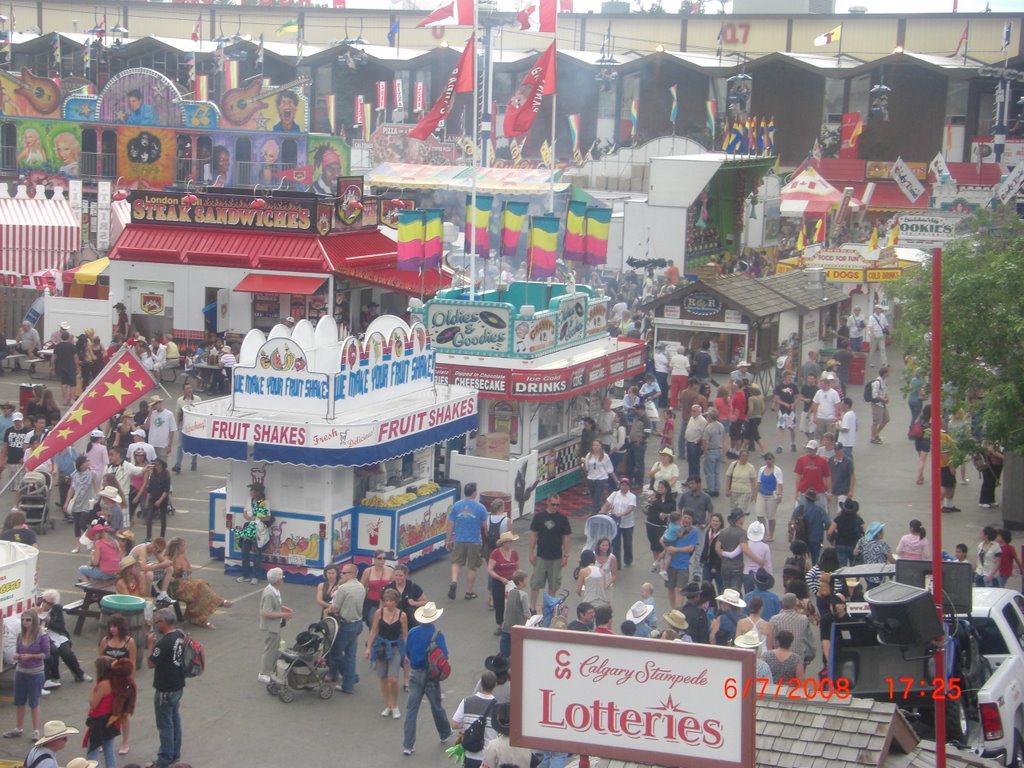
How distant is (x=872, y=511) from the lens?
64.3ft

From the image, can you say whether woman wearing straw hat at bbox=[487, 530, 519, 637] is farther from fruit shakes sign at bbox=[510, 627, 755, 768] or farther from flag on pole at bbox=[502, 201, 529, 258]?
flag on pole at bbox=[502, 201, 529, 258]

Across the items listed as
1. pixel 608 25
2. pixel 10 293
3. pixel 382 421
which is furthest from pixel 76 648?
pixel 608 25

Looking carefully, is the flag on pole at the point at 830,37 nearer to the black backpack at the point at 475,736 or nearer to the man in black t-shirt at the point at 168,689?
the man in black t-shirt at the point at 168,689

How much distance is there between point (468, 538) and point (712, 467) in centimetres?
571

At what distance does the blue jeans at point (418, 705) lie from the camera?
1140cm

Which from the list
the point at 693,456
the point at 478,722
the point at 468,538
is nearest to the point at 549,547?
the point at 468,538

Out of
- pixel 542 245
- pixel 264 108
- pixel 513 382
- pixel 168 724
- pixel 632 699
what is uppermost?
pixel 264 108

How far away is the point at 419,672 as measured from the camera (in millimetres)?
11414

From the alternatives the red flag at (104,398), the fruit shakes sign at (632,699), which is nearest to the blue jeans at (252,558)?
the red flag at (104,398)

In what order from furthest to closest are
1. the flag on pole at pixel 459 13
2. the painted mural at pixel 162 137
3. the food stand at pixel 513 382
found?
the painted mural at pixel 162 137 → the flag on pole at pixel 459 13 → the food stand at pixel 513 382

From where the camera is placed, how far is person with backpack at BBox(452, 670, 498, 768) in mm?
10016

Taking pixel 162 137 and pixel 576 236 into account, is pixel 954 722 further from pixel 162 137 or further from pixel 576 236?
pixel 162 137

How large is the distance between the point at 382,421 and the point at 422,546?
173 cm

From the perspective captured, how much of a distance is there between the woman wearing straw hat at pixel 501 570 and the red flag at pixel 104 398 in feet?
14.1
